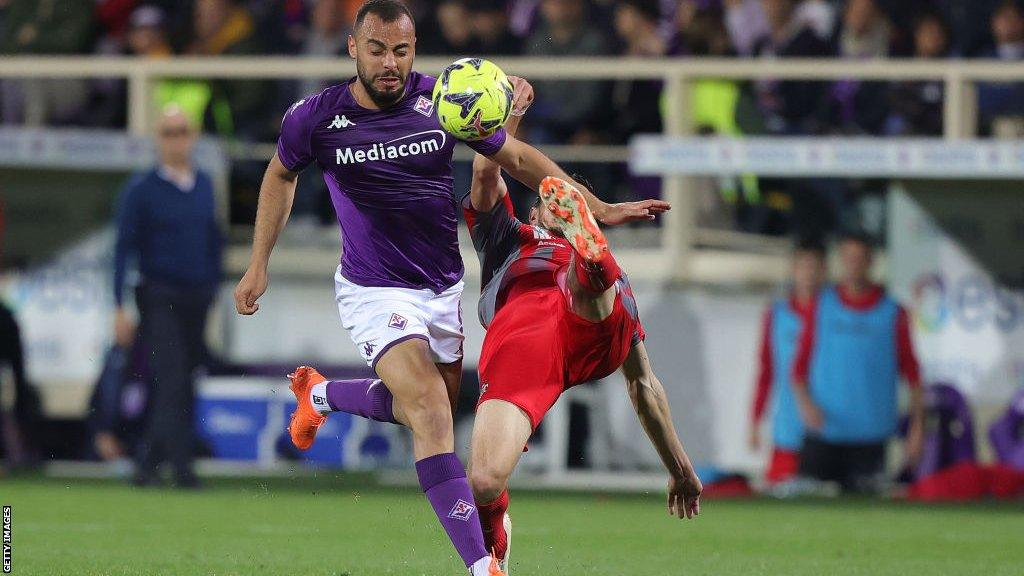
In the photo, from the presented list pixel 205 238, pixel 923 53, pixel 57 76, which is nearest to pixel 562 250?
pixel 205 238

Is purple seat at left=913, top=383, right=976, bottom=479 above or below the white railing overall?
below

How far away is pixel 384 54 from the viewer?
7.52m

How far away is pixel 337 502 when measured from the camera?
1234 centimetres

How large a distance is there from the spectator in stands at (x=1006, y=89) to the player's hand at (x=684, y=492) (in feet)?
20.8

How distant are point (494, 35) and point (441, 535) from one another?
213 inches

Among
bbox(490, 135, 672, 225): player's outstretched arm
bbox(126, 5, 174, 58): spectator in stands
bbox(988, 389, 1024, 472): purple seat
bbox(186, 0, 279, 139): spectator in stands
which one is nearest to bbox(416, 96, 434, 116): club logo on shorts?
bbox(490, 135, 672, 225): player's outstretched arm

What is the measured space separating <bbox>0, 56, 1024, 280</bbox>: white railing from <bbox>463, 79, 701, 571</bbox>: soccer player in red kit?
542cm

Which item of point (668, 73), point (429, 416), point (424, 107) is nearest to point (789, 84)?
point (668, 73)

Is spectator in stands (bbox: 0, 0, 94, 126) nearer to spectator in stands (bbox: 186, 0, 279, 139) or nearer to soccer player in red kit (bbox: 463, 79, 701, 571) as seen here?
spectator in stands (bbox: 186, 0, 279, 139)

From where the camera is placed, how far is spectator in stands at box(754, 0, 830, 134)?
13.8 metres

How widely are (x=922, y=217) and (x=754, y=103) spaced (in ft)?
4.93

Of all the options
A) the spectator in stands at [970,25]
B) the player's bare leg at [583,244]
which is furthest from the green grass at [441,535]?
the spectator in stands at [970,25]

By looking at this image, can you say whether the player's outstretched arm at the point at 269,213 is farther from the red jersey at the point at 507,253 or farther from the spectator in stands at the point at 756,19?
the spectator in stands at the point at 756,19

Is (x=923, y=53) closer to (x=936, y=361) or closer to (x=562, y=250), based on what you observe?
(x=936, y=361)
